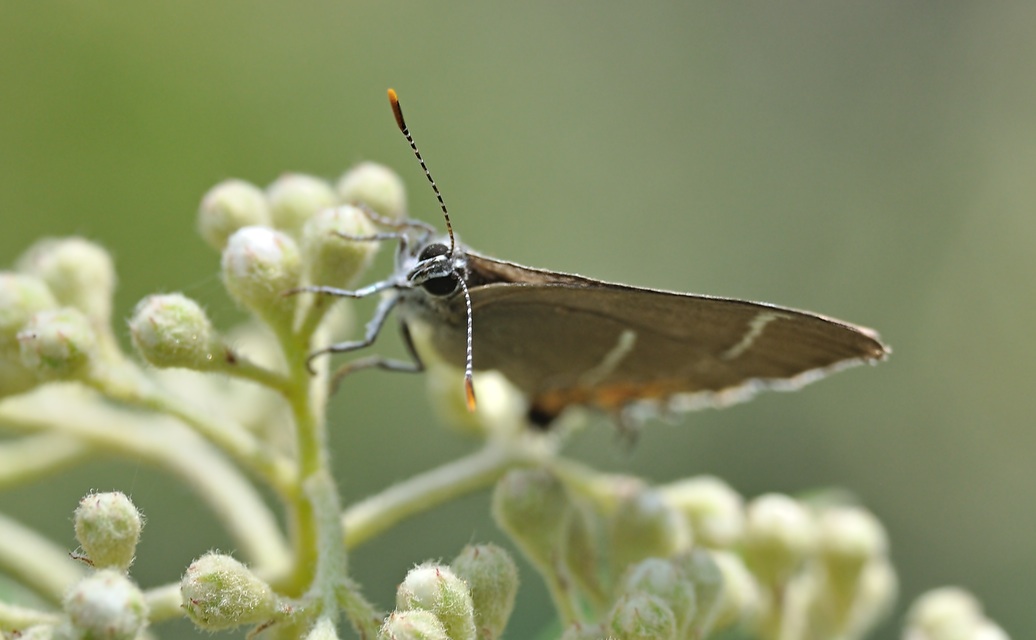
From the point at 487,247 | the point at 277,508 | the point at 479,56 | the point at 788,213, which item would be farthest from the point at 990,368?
the point at 277,508

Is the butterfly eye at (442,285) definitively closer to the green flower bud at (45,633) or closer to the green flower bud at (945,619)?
the green flower bud at (45,633)

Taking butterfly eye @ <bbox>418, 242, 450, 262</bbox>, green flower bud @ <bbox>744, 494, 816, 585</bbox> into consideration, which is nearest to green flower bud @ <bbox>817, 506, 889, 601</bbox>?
green flower bud @ <bbox>744, 494, 816, 585</bbox>

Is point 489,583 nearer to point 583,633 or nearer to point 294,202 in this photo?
point 583,633

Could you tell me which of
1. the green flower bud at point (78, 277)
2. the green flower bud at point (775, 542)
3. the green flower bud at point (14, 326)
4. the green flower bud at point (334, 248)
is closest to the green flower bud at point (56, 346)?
the green flower bud at point (14, 326)

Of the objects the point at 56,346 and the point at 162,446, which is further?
the point at 162,446

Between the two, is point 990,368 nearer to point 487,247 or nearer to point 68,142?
Result: point 487,247

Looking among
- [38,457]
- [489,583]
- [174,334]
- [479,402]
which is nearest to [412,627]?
[489,583]
